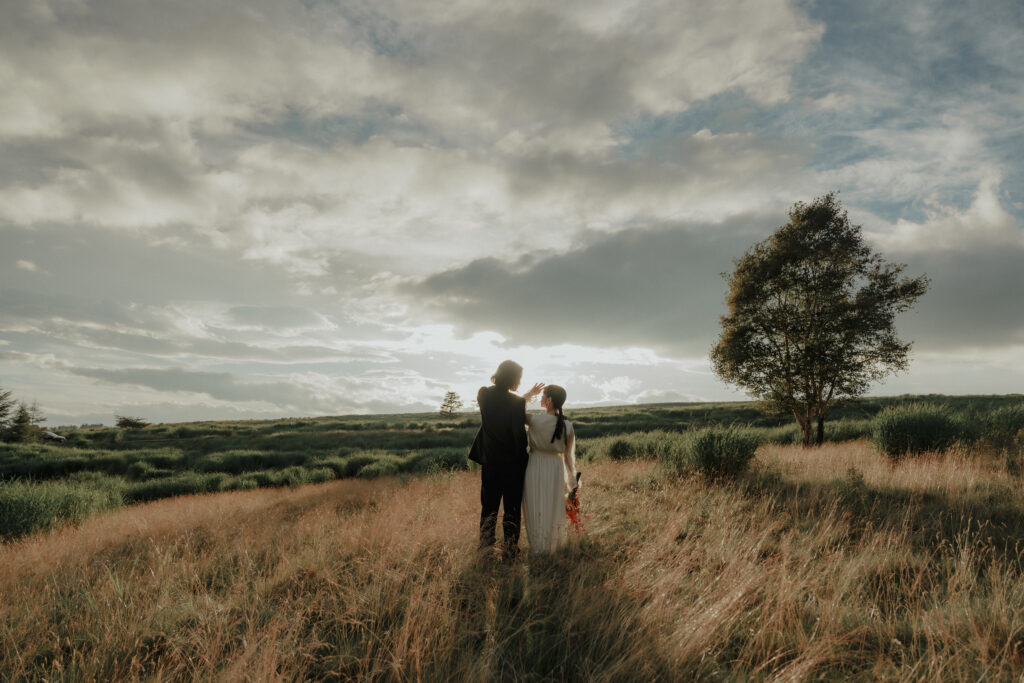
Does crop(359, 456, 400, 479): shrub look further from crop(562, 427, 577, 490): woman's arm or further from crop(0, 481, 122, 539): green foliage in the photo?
crop(562, 427, 577, 490): woman's arm

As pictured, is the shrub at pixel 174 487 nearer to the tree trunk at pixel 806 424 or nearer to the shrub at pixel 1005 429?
the tree trunk at pixel 806 424

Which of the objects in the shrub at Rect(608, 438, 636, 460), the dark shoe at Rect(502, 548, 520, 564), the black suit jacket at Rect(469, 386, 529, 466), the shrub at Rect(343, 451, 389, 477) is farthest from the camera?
the shrub at Rect(343, 451, 389, 477)

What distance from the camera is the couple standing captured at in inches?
243

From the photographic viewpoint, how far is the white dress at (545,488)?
21.1 feet

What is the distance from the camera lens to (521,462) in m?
6.30

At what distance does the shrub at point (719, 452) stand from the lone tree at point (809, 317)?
8.27m

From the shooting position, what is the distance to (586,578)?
17.0 feet

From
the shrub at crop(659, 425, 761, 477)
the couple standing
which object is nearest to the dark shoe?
the couple standing

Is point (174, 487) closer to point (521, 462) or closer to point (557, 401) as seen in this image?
point (521, 462)

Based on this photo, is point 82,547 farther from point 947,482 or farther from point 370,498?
point 947,482

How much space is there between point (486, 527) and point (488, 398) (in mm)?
1711

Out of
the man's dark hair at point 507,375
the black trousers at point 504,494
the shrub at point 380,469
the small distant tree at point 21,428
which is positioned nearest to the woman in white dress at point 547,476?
the black trousers at point 504,494

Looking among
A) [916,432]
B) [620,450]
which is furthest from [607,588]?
[620,450]

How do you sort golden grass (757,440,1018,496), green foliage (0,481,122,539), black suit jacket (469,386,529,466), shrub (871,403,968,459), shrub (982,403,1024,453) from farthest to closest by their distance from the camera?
green foliage (0,481,122,539)
shrub (871,403,968,459)
shrub (982,403,1024,453)
golden grass (757,440,1018,496)
black suit jacket (469,386,529,466)
